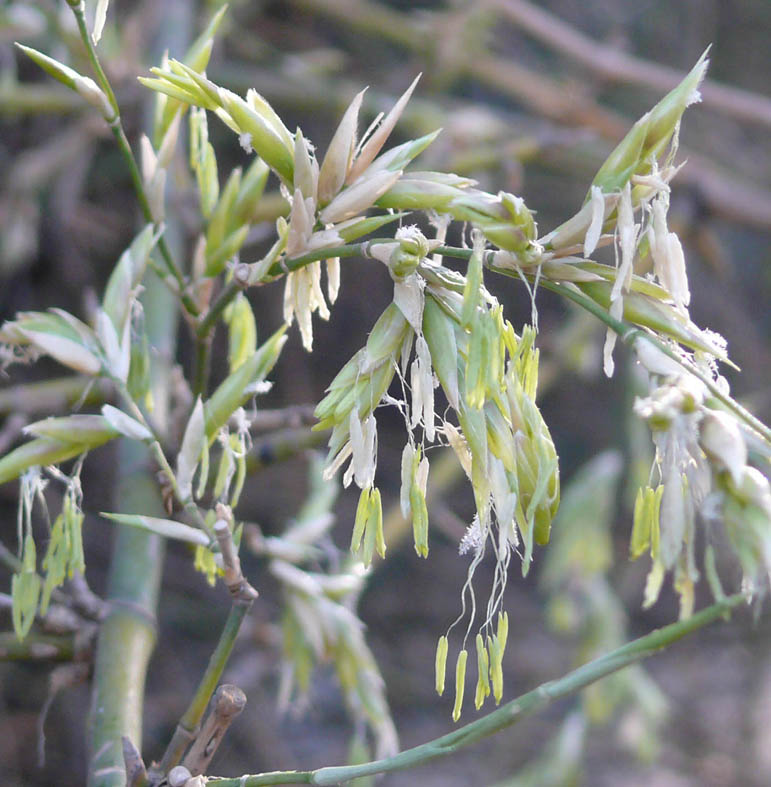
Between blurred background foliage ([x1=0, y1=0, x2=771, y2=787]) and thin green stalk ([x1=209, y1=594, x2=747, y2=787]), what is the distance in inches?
22.2

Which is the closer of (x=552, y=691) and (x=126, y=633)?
(x=552, y=691)

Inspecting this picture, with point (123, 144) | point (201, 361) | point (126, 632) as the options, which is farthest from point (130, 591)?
point (123, 144)

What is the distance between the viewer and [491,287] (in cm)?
164

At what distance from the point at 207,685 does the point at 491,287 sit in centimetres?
133

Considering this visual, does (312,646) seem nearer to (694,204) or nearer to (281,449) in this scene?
(281,449)

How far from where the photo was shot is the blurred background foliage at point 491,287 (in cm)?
114

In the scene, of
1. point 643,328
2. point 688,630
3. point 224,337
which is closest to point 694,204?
point 224,337

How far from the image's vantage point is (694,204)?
132cm

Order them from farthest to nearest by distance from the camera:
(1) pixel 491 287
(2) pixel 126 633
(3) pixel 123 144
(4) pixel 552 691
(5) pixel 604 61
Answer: (1) pixel 491 287, (5) pixel 604 61, (2) pixel 126 633, (3) pixel 123 144, (4) pixel 552 691

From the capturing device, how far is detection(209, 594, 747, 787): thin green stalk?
0.93 ft

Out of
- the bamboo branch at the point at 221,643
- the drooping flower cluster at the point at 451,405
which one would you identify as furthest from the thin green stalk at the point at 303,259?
the bamboo branch at the point at 221,643

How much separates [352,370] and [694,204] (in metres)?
1.10

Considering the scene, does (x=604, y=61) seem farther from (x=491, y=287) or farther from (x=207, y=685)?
(x=207, y=685)

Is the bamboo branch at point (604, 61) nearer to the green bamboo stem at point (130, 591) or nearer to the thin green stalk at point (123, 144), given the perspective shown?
the green bamboo stem at point (130, 591)
